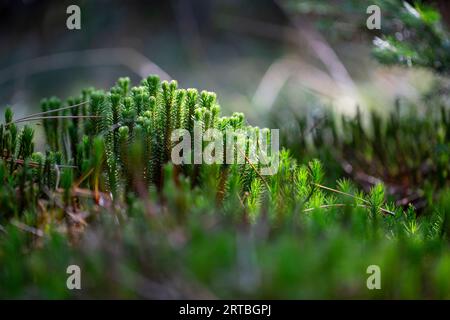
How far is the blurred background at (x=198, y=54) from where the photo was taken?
156 inches

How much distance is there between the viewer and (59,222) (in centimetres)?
123

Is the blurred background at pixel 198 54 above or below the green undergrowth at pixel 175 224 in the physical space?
above

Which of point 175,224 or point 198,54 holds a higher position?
point 198,54

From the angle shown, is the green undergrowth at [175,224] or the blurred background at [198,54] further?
the blurred background at [198,54]

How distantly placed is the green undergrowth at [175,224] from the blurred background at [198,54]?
2349mm

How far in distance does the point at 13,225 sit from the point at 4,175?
0.21m

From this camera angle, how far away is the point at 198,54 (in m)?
4.19

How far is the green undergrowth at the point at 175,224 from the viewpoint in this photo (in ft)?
2.84

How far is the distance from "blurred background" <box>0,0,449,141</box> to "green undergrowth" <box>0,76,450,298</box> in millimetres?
2349

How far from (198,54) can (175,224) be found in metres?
3.33

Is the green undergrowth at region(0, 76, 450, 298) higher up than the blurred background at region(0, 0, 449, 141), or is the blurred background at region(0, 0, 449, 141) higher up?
the blurred background at region(0, 0, 449, 141)

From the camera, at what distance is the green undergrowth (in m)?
0.87
